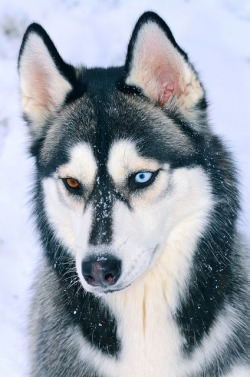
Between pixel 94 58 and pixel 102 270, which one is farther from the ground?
pixel 94 58

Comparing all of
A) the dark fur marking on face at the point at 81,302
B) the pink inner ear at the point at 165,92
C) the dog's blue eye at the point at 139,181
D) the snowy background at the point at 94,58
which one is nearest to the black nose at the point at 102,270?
the dog's blue eye at the point at 139,181

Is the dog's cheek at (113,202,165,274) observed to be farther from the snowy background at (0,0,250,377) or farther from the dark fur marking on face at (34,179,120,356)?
the snowy background at (0,0,250,377)

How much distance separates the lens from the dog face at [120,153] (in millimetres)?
3389

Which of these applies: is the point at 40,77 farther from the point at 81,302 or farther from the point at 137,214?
the point at 81,302

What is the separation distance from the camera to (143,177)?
3.47 meters

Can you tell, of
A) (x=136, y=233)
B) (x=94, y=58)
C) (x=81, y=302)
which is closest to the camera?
(x=136, y=233)

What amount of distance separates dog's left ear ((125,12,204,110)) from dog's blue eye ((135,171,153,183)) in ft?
1.29

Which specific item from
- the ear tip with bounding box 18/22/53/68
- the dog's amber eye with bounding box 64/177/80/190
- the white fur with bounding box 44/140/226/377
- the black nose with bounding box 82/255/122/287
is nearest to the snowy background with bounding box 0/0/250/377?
the white fur with bounding box 44/140/226/377

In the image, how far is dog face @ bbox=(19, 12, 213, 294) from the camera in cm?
339

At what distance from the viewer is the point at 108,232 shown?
3340 mm

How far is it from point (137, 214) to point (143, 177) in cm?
16

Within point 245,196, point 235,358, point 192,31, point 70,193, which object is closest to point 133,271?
point 70,193

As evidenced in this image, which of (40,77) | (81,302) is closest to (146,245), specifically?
(81,302)

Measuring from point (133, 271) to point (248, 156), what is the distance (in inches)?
97.7
